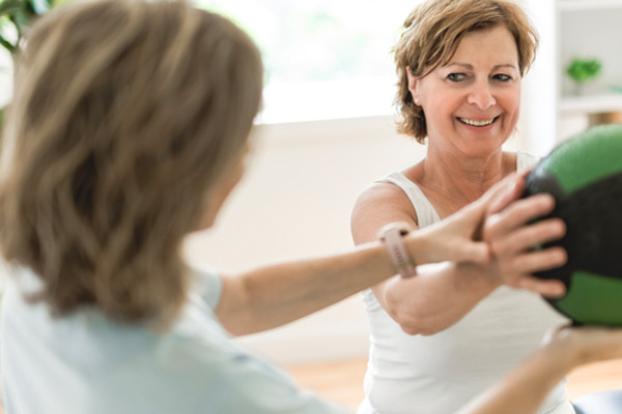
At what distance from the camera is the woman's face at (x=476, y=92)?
179cm

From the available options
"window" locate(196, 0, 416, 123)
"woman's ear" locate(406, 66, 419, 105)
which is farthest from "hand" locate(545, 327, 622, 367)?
"window" locate(196, 0, 416, 123)

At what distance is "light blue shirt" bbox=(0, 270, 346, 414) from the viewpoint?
0.91 meters

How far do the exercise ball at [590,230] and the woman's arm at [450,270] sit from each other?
0.06ft

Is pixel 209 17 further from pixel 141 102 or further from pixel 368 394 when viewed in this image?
pixel 368 394

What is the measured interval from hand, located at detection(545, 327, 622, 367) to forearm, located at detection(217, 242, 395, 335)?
319 millimetres

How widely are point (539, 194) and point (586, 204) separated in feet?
0.21

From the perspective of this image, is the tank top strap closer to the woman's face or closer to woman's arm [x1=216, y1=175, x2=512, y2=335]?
the woman's face

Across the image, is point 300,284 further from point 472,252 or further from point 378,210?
point 378,210

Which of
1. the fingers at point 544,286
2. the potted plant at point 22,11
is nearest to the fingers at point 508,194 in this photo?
the fingers at point 544,286

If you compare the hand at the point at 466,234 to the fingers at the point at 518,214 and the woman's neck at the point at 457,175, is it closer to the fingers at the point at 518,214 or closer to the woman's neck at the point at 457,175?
the fingers at the point at 518,214

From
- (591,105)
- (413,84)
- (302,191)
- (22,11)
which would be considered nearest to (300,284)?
(413,84)

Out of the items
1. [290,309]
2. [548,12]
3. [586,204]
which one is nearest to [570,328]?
[586,204]

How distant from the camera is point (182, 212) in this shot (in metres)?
0.92

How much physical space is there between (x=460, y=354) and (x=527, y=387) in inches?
25.3
